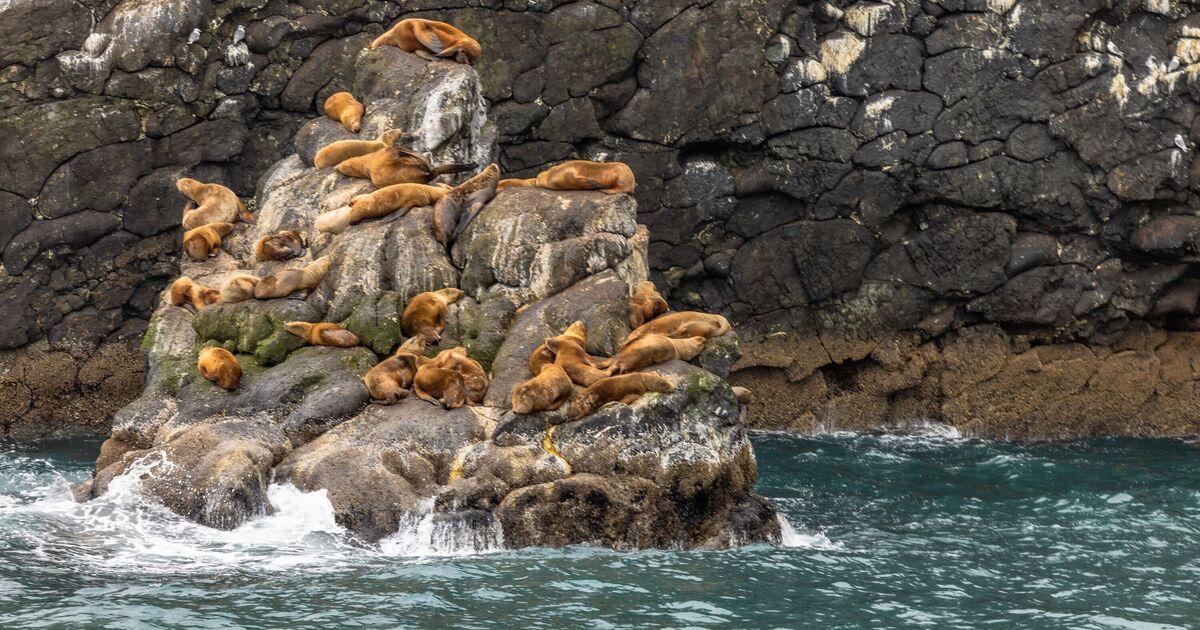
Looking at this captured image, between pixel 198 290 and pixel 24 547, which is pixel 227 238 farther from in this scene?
pixel 24 547

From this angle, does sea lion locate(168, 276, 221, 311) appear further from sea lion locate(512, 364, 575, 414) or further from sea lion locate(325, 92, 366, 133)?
sea lion locate(512, 364, 575, 414)

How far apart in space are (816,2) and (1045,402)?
5.90m

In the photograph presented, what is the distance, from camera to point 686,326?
1277 centimetres

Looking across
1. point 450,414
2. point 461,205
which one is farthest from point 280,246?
point 450,414

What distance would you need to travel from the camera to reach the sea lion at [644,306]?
42.0 feet

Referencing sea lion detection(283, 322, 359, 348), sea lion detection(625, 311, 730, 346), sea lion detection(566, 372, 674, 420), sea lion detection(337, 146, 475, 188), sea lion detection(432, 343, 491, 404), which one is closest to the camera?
sea lion detection(566, 372, 674, 420)

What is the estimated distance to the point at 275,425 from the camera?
40.0 ft

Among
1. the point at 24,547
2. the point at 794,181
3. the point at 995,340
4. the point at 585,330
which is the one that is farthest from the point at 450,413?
the point at 995,340

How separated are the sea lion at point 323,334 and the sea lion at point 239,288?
20.8 inches

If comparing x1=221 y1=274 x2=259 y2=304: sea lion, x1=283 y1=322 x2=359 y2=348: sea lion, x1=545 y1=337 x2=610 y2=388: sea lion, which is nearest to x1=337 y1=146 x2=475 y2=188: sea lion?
x1=221 y1=274 x2=259 y2=304: sea lion

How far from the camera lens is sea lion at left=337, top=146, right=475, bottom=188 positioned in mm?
13844

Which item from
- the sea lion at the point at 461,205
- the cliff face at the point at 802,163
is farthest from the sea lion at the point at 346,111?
the cliff face at the point at 802,163

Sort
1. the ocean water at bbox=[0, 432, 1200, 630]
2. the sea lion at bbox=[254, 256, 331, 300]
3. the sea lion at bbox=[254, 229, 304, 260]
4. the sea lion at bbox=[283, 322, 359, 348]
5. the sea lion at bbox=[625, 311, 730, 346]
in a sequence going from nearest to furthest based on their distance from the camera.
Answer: the ocean water at bbox=[0, 432, 1200, 630]
the sea lion at bbox=[625, 311, 730, 346]
the sea lion at bbox=[283, 322, 359, 348]
the sea lion at bbox=[254, 256, 331, 300]
the sea lion at bbox=[254, 229, 304, 260]

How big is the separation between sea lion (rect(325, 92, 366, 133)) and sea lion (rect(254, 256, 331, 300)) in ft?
7.97
